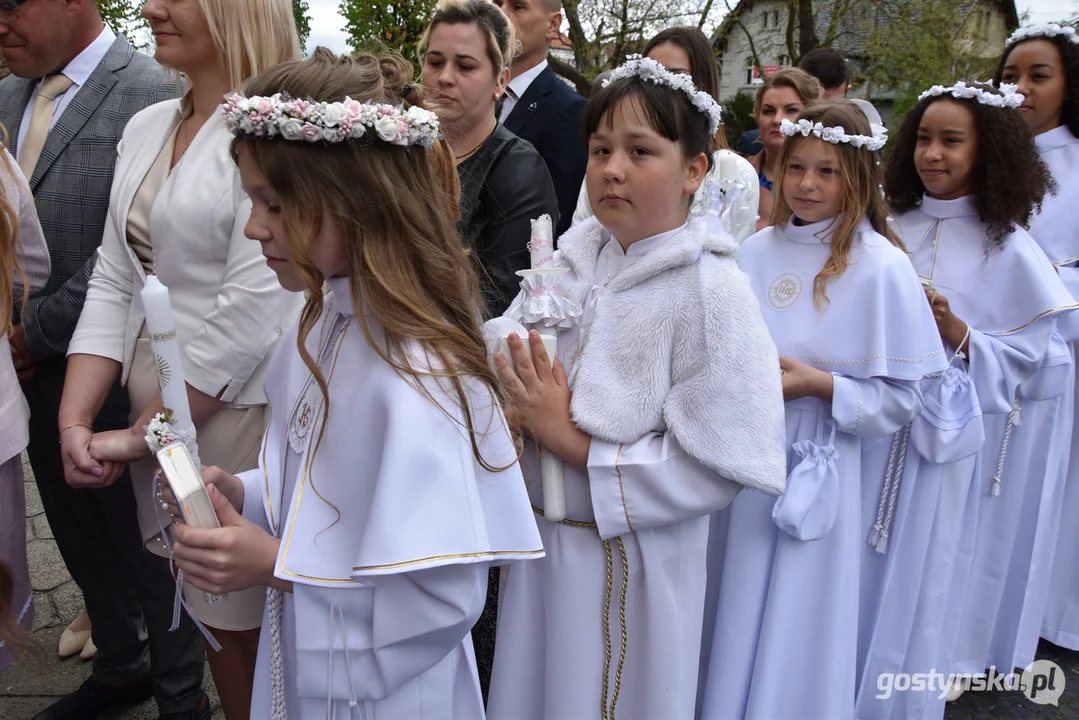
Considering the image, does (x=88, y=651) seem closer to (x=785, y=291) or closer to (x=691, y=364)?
(x=691, y=364)

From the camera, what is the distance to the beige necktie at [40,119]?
287 cm

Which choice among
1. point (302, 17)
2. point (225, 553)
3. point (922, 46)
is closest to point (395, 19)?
point (302, 17)

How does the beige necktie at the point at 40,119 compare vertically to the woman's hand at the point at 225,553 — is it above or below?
above

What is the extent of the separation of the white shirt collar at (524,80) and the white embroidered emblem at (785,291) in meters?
1.68

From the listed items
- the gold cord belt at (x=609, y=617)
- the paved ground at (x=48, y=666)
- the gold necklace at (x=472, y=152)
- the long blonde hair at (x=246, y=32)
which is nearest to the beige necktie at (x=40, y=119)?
the long blonde hair at (x=246, y=32)

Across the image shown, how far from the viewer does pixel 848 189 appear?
105 inches

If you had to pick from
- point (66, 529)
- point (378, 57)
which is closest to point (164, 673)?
point (66, 529)

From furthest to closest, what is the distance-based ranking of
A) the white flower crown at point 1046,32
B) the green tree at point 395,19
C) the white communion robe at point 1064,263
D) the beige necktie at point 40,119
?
1. the green tree at point 395,19
2. the white flower crown at point 1046,32
3. the white communion robe at point 1064,263
4. the beige necktie at point 40,119

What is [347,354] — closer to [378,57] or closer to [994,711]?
[378,57]

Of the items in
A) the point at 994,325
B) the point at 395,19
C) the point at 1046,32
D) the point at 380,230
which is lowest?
the point at 994,325

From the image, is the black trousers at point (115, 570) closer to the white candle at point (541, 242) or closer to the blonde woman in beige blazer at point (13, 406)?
the blonde woman in beige blazer at point (13, 406)

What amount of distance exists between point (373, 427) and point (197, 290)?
0.96 metres

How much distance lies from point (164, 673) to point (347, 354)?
178cm

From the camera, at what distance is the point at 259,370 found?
2.19 metres
